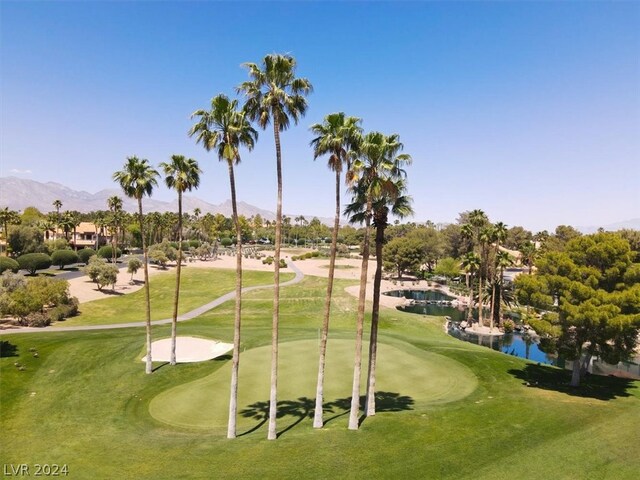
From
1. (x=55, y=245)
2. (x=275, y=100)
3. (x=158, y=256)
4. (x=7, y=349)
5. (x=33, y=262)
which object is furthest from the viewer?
(x=55, y=245)

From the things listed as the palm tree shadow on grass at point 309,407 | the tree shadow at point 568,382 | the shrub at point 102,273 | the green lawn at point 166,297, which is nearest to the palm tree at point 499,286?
the tree shadow at point 568,382

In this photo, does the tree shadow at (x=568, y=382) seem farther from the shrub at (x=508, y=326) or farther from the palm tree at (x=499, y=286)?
the palm tree at (x=499, y=286)

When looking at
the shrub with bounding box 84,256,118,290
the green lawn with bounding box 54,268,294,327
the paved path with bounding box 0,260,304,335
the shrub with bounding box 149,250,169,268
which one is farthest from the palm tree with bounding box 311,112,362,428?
the shrub with bounding box 149,250,169,268

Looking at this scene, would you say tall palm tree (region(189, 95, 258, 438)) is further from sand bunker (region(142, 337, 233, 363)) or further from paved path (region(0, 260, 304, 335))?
paved path (region(0, 260, 304, 335))

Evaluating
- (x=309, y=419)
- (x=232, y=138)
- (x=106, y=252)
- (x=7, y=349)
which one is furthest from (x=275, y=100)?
(x=106, y=252)

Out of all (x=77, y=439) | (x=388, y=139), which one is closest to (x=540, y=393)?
(x=388, y=139)

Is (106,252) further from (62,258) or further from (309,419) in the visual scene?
(309,419)

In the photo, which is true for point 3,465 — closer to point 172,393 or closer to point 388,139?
point 172,393
